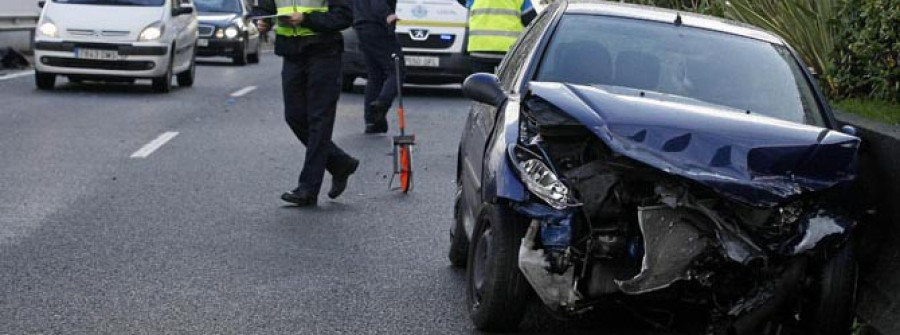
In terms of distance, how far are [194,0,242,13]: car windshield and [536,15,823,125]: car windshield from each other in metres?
25.5

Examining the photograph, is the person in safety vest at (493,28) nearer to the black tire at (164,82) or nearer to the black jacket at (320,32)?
the black jacket at (320,32)

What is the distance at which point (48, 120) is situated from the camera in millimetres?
16766

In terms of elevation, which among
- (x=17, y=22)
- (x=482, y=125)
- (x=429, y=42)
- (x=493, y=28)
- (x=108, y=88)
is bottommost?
(x=17, y=22)

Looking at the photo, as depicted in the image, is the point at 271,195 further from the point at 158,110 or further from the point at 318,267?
the point at 158,110

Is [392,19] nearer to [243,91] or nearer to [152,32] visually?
[152,32]

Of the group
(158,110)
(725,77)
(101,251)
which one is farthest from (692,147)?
(158,110)

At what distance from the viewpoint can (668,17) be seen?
26.0 ft

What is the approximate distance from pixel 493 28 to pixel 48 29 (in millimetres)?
9306

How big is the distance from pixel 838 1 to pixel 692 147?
547cm

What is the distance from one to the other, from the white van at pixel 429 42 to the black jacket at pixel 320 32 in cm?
1158

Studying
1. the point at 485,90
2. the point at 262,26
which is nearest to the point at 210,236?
the point at 262,26

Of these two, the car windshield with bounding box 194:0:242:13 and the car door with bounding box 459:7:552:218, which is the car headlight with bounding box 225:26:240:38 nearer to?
the car windshield with bounding box 194:0:242:13

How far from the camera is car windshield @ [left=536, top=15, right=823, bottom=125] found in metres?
7.21

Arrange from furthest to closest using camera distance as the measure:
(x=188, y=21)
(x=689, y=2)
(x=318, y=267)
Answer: (x=188, y=21) → (x=689, y=2) → (x=318, y=267)
